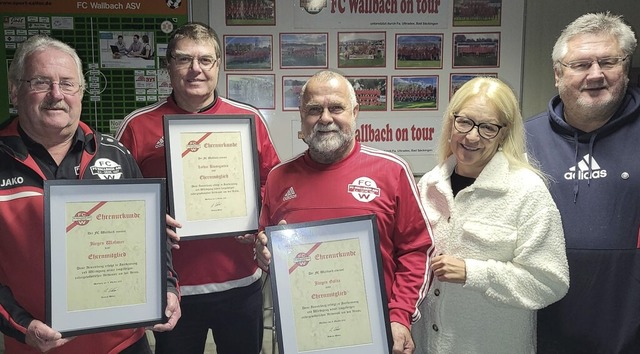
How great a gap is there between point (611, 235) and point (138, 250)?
1.63 metres

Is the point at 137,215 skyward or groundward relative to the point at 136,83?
groundward

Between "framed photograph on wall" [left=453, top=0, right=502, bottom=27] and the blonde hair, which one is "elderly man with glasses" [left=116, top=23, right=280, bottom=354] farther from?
"framed photograph on wall" [left=453, top=0, right=502, bottom=27]

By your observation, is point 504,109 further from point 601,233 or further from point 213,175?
point 213,175

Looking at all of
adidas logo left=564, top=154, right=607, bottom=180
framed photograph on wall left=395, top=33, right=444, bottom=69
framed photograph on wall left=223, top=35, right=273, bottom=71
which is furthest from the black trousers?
framed photograph on wall left=395, top=33, right=444, bottom=69

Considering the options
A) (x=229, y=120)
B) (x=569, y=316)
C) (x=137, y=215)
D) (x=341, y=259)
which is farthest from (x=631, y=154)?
(x=137, y=215)

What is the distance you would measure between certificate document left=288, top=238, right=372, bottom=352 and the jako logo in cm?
19

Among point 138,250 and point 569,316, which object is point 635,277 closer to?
point 569,316

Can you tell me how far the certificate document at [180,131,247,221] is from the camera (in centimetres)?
194

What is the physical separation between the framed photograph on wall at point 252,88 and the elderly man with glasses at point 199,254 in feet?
3.99

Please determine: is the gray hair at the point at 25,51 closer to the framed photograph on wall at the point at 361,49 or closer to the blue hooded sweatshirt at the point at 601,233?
the blue hooded sweatshirt at the point at 601,233

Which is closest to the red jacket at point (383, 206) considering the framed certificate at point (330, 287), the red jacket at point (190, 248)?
the framed certificate at point (330, 287)

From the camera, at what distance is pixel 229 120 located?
2.02 m

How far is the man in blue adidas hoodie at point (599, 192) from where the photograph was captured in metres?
1.81

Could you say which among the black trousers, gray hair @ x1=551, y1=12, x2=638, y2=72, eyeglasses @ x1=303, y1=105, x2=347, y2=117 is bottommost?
the black trousers
